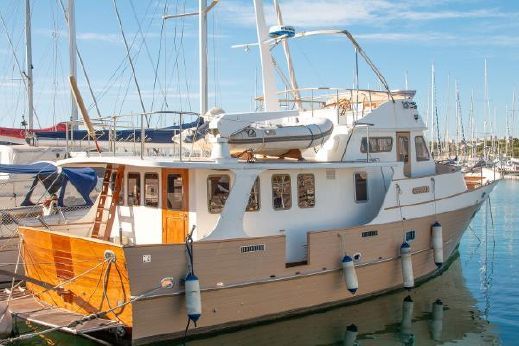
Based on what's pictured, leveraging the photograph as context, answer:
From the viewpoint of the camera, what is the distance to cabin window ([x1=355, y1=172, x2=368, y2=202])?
41.8 ft

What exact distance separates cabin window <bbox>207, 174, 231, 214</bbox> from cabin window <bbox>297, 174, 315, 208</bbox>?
1692mm

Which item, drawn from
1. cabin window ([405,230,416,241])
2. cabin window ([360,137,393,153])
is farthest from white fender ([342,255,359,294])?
cabin window ([360,137,393,153])

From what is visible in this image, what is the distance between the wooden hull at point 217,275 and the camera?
9172 millimetres

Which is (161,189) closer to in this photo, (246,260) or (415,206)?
(246,260)

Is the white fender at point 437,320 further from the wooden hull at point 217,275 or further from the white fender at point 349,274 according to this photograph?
the white fender at point 349,274

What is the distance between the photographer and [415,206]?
516 inches

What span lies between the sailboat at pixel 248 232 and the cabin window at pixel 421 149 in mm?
34

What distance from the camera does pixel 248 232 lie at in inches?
429

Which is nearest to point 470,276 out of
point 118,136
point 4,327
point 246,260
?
point 246,260

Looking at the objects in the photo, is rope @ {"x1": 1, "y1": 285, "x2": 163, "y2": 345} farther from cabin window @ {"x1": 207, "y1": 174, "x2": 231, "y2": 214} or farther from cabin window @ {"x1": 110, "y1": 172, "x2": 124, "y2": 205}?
cabin window @ {"x1": 110, "y1": 172, "x2": 124, "y2": 205}

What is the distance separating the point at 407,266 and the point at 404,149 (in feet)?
9.62

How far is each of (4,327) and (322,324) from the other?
213 inches

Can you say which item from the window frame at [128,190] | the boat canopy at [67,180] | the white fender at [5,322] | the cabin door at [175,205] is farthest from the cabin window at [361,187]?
the boat canopy at [67,180]

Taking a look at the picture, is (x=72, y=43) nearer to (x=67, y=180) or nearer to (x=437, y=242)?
(x=67, y=180)
